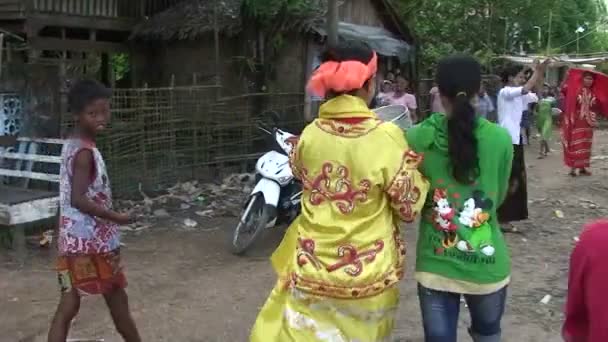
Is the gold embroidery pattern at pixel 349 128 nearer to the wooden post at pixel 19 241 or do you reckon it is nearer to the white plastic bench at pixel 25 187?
the white plastic bench at pixel 25 187

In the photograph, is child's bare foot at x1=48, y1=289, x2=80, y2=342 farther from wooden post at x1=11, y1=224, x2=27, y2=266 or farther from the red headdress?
wooden post at x1=11, y1=224, x2=27, y2=266

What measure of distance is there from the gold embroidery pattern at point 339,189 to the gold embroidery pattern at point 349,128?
126 millimetres

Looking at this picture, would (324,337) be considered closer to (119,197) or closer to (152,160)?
(119,197)

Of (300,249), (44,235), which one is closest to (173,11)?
(44,235)

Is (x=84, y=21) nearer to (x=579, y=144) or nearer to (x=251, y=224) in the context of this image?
(x=251, y=224)

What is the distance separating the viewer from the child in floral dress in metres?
3.45

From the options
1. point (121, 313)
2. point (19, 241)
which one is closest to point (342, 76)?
point (121, 313)

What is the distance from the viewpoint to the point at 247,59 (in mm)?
12438

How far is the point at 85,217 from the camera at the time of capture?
3.53 metres

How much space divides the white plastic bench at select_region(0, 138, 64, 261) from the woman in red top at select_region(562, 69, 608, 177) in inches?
248

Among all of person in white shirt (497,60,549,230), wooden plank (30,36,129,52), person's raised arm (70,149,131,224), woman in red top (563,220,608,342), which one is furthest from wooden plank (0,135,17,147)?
woman in red top (563,220,608,342)

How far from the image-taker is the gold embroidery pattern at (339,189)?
9.14ft

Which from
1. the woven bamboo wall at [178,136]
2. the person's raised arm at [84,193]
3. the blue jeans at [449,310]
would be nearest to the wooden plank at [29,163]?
the woven bamboo wall at [178,136]

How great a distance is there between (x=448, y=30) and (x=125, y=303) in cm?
2057
